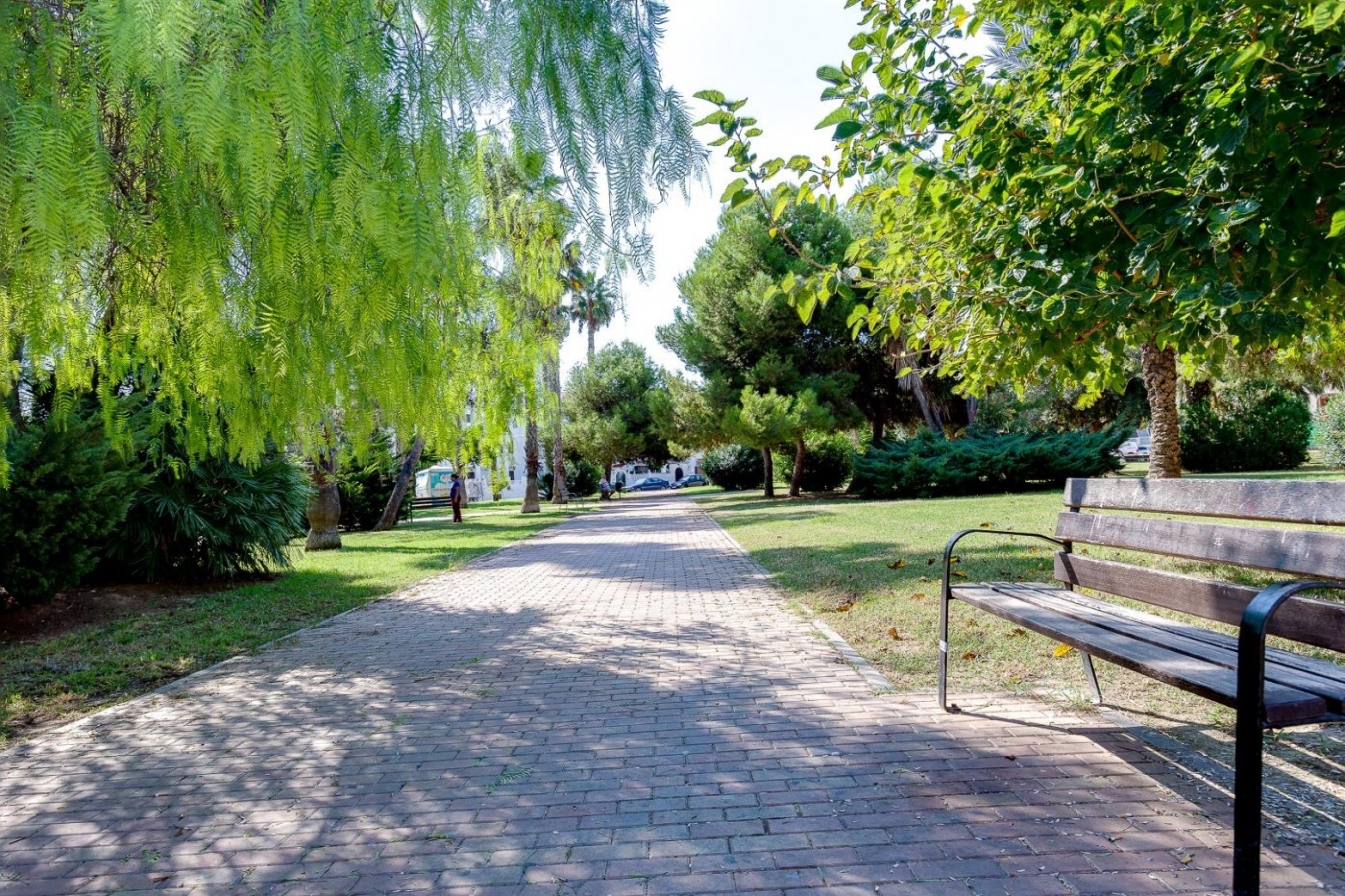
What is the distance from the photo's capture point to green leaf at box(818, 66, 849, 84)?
422 centimetres

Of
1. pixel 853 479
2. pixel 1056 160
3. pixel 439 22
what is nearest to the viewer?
pixel 439 22

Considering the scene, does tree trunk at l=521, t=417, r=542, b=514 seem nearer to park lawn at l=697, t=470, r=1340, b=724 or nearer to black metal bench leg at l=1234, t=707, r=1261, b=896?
park lawn at l=697, t=470, r=1340, b=724

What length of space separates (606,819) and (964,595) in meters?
2.44

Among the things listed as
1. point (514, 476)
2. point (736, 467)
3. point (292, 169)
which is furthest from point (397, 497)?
point (514, 476)

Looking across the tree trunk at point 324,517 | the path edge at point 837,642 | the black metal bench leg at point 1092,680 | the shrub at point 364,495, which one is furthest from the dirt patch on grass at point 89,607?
the shrub at point 364,495

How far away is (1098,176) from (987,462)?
73.2ft

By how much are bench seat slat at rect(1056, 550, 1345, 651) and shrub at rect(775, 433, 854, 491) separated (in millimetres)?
28151

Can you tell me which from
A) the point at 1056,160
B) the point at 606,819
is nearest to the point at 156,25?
the point at 606,819

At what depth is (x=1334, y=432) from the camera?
24.2 meters

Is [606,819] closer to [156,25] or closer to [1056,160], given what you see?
[156,25]

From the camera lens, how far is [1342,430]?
78.5 ft

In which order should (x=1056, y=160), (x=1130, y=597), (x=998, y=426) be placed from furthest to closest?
(x=998, y=426)
(x=1056, y=160)
(x=1130, y=597)

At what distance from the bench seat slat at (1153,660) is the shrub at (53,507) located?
7909mm

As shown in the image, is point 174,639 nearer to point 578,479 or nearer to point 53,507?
point 53,507
